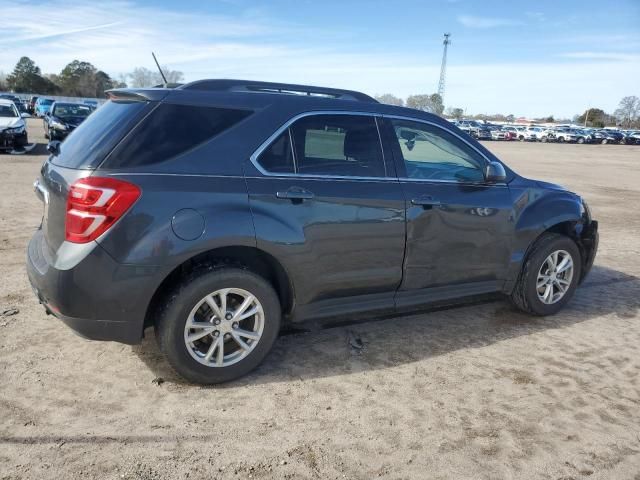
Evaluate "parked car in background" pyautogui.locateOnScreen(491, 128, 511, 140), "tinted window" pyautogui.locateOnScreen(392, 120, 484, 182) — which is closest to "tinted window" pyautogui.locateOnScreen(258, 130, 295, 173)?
"tinted window" pyautogui.locateOnScreen(392, 120, 484, 182)

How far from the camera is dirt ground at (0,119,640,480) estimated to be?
2803 mm

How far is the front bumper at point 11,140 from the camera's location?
628 inches

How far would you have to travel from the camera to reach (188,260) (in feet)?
11.0

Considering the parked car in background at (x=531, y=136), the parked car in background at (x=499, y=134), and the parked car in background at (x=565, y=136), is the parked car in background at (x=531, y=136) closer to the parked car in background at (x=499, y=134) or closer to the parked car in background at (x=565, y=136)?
the parked car in background at (x=565, y=136)

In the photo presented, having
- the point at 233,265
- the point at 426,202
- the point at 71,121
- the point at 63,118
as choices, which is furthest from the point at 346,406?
the point at 63,118

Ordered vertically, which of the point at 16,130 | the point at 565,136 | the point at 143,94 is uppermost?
the point at 143,94

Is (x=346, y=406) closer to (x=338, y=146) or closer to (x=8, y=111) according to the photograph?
(x=338, y=146)

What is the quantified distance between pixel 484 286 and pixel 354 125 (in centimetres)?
185

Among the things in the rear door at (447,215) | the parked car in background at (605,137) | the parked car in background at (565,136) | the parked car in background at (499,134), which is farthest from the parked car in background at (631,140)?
the rear door at (447,215)

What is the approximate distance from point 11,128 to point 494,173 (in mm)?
16178

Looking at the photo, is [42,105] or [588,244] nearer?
[588,244]

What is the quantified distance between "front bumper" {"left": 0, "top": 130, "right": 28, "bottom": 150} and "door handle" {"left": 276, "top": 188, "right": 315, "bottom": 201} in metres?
15.7

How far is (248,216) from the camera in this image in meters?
3.36

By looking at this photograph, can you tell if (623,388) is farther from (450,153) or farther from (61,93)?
(61,93)
